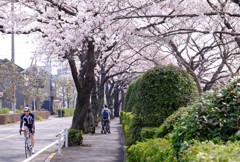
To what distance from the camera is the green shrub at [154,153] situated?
5545 millimetres

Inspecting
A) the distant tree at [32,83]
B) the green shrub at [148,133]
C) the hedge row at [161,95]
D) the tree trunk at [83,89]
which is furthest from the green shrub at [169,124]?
the distant tree at [32,83]

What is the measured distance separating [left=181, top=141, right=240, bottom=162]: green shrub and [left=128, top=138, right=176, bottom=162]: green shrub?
108 centimetres

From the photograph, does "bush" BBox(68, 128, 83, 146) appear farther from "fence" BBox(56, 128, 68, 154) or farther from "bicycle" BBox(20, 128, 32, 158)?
"bicycle" BBox(20, 128, 32, 158)

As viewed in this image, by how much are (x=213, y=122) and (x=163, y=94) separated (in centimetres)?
622

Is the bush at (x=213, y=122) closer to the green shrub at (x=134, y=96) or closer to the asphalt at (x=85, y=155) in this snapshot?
the green shrub at (x=134, y=96)

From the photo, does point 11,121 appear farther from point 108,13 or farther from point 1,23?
point 108,13

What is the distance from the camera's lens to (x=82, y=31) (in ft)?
40.7

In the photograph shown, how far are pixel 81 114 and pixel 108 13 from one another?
804cm

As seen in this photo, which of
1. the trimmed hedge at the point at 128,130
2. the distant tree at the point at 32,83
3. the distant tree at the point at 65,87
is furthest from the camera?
the distant tree at the point at 65,87

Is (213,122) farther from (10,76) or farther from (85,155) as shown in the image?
(10,76)

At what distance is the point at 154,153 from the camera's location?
6.46 meters

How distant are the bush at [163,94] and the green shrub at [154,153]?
279 centimetres

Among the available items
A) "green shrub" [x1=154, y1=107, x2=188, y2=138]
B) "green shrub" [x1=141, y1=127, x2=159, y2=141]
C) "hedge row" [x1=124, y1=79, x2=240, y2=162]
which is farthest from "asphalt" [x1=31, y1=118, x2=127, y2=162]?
"hedge row" [x1=124, y1=79, x2=240, y2=162]

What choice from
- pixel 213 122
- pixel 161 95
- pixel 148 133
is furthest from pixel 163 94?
pixel 213 122
